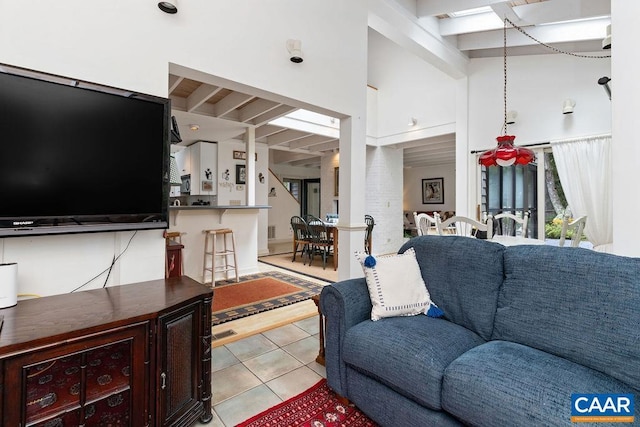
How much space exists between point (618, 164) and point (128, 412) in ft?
9.20

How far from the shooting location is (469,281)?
70.6 inches

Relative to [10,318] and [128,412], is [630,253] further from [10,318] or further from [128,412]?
[10,318]

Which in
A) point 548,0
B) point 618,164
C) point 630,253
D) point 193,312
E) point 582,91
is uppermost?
point 548,0

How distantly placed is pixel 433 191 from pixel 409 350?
33.1 feet

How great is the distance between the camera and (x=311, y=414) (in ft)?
5.53

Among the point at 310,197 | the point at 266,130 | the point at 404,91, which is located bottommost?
the point at 310,197

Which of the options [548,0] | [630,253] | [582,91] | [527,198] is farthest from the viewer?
[527,198]

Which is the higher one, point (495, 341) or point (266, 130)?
point (266, 130)

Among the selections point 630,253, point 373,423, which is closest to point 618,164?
point 630,253

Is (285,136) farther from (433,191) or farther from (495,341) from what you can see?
(433,191)

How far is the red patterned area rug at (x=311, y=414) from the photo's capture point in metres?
1.61

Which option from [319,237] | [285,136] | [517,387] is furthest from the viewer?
[285,136]

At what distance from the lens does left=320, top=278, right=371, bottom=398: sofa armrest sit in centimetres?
176

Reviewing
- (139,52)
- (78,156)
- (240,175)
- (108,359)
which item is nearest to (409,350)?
(108,359)
